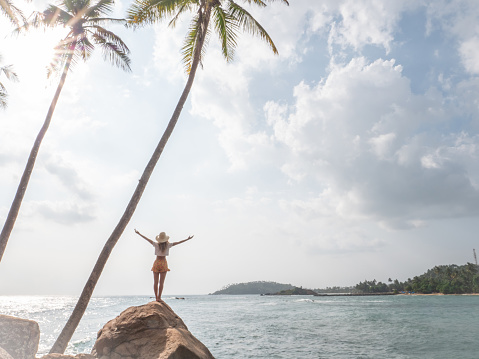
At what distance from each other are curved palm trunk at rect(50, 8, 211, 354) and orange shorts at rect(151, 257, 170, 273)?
1.30 m

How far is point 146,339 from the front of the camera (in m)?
7.25

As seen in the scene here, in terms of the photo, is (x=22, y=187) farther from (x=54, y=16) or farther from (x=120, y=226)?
(x=54, y=16)

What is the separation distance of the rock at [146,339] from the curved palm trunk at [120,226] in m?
1.20

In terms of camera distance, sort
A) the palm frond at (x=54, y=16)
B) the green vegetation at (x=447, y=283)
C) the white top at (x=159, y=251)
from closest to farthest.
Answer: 1. the white top at (x=159, y=251)
2. the palm frond at (x=54, y=16)
3. the green vegetation at (x=447, y=283)

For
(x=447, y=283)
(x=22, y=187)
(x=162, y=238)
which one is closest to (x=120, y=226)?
(x=162, y=238)

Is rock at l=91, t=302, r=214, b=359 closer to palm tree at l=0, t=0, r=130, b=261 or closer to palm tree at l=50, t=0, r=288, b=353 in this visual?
palm tree at l=50, t=0, r=288, b=353

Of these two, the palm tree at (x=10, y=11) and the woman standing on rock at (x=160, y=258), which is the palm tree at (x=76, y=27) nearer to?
the palm tree at (x=10, y=11)

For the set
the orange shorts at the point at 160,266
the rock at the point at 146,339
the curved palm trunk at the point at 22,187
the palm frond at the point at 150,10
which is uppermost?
the palm frond at the point at 150,10

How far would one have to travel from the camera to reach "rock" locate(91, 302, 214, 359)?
6.87m

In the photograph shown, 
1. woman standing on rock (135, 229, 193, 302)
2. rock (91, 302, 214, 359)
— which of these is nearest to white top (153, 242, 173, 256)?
woman standing on rock (135, 229, 193, 302)

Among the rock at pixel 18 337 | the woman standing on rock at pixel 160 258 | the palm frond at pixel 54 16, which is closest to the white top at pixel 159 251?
the woman standing on rock at pixel 160 258

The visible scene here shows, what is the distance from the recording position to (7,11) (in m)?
13.6

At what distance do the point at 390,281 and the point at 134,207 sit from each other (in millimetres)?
199551

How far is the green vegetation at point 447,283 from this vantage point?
123125 mm
